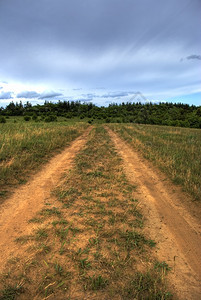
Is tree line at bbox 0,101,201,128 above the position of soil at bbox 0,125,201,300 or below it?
above

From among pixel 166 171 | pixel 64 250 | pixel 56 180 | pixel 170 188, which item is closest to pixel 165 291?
pixel 64 250

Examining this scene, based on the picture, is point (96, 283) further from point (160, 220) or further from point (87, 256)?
point (160, 220)

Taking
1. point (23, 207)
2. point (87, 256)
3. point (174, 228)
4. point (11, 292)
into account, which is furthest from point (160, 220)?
point (23, 207)

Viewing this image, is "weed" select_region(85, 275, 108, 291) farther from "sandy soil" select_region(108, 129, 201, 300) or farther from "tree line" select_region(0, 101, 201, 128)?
"tree line" select_region(0, 101, 201, 128)

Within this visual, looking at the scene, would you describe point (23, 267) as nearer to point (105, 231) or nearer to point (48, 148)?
point (105, 231)

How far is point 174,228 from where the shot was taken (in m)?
3.17

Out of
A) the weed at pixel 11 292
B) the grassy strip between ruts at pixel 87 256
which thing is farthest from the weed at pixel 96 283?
the weed at pixel 11 292

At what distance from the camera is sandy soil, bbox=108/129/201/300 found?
6.95 ft

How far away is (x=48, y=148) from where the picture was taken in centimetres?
891

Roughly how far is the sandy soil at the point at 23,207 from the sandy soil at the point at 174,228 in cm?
228

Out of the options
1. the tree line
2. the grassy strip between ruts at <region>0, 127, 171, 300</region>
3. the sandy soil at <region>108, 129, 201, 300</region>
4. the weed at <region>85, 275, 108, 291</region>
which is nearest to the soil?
the sandy soil at <region>108, 129, 201, 300</region>

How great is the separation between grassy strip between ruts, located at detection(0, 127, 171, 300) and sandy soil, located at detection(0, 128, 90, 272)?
0.15 m

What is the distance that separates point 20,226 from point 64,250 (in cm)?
111

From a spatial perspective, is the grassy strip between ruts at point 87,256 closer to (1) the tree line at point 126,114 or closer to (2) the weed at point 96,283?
(2) the weed at point 96,283
